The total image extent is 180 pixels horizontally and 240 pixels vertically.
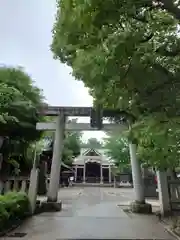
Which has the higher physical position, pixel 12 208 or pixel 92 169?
pixel 92 169

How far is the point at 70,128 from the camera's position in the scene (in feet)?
45.0

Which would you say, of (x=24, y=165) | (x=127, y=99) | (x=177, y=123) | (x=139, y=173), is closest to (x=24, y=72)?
(x=24, y=165)

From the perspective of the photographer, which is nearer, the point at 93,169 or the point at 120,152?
the point at 120,152

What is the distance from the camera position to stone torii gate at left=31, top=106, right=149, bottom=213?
40.1 ft

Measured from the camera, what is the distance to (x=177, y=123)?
18.4ft

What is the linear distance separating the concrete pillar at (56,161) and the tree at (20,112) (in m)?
1.34

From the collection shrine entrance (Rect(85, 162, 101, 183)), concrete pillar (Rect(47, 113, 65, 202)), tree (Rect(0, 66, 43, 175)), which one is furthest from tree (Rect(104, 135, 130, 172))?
concrete pillar (Rect(47, 113, 65, 202))

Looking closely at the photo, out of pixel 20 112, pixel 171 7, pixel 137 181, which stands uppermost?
pixel 20 112

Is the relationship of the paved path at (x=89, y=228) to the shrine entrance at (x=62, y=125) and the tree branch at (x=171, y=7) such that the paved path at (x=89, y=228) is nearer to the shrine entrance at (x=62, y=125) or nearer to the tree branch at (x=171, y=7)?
the shrine entrance at (x=62, y=125)

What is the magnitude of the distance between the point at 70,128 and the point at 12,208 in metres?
6.10

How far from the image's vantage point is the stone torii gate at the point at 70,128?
12.2 meters

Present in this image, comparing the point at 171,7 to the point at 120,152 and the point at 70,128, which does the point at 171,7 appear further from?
the point at 120,152

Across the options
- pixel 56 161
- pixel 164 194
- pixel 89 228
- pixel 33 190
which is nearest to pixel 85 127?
pixel 56 161

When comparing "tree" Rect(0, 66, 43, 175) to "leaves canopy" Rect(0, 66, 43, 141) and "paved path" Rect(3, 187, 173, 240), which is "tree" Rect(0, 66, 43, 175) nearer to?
"leaves canopy" Rect(0, 66, 43, 141)
